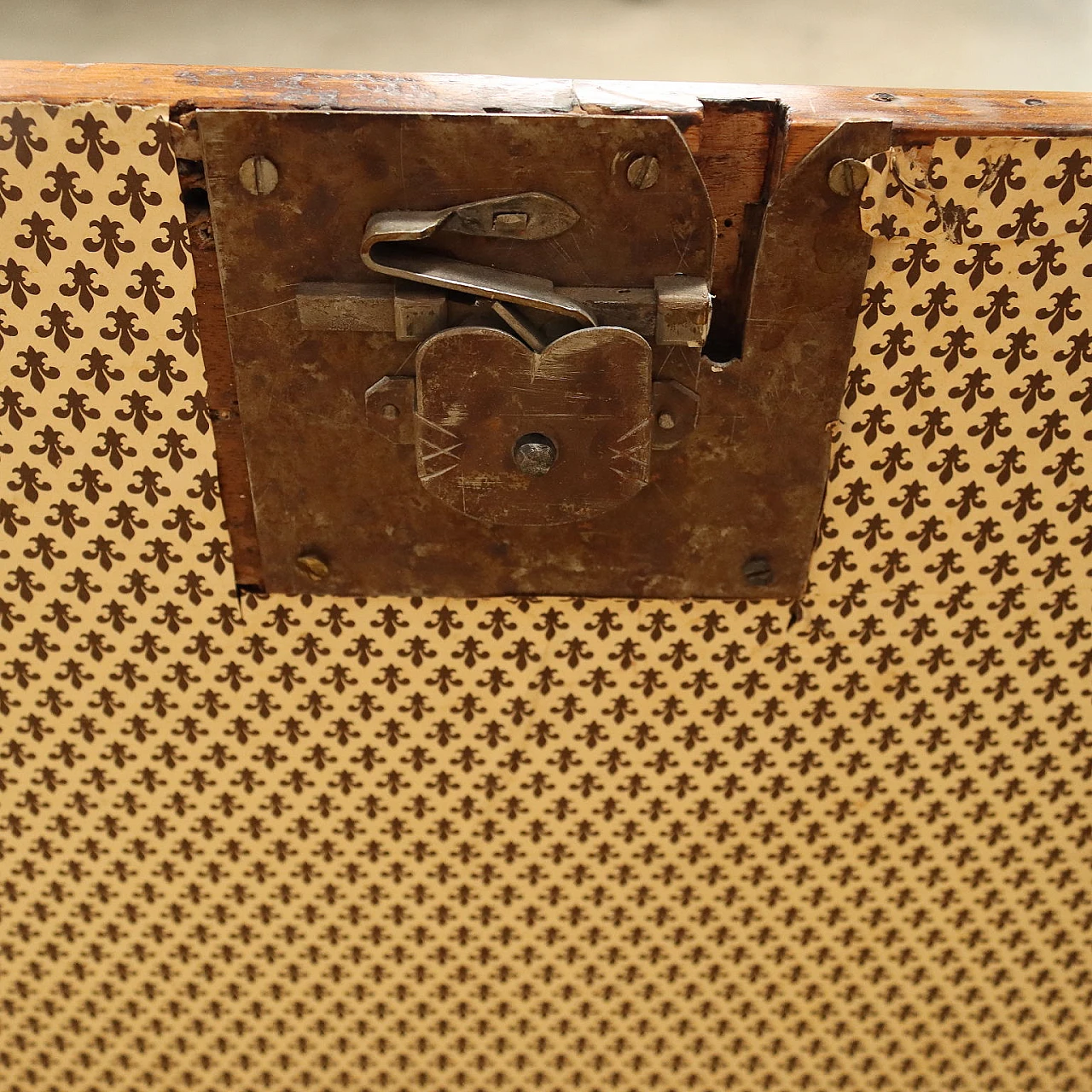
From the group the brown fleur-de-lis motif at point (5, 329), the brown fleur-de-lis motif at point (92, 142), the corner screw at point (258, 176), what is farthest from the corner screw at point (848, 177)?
the brown fleur-de-lis motif at point (5, 329)

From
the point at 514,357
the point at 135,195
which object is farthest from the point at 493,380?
the point at 135,195

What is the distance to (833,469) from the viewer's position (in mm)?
734

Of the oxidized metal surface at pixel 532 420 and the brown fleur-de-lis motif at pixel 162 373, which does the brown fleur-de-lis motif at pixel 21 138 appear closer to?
the brown fleur-de-lis motif at pixel 162 373

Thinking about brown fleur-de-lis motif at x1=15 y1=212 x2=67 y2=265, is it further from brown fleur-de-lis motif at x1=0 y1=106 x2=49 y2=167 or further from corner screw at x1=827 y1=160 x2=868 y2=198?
corner screw at x1=827 y1=160 x2=868 y2=198

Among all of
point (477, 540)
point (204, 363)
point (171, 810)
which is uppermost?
point (204, 363)

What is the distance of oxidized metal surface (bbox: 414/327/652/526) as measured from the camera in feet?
2.03

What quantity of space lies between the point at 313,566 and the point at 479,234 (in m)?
0.28

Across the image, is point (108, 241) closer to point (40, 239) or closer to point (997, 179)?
point (40, 239)

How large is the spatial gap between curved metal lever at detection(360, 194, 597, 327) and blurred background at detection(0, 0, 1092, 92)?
34 cm

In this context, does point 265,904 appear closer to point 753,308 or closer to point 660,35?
point 753,308

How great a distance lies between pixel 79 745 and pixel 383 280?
0.53 m

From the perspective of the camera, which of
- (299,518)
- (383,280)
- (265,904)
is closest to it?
(383,280)

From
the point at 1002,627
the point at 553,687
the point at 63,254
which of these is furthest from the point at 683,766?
the point at 63,254

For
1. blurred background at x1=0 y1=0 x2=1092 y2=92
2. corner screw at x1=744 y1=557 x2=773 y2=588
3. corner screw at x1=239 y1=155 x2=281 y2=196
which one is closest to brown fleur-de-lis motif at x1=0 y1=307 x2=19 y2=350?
corner screw at x1=239 y1=155 x2=281 y2=196
